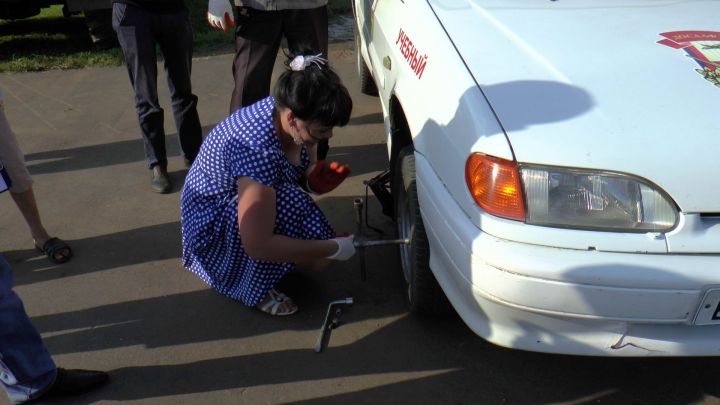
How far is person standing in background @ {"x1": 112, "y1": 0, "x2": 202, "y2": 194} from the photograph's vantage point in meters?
3.67

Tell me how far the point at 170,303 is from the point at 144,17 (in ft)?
5.15

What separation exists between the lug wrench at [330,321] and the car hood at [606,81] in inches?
44.9

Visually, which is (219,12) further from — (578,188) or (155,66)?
(578,188)

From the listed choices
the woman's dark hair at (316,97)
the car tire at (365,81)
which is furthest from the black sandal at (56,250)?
the car tire at (365,81)

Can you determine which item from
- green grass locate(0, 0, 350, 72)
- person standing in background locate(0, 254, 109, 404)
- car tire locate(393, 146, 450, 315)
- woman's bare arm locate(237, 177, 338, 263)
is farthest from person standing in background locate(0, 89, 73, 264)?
green grass locate(0, 0, 350, 72)

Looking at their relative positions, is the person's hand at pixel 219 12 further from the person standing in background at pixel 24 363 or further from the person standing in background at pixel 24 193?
the person standing in background at pixel 24 363

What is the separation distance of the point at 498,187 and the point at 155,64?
2.49m

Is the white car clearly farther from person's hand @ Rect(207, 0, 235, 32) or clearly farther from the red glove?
person's hand @ Rect(207, 0, 235, 32)

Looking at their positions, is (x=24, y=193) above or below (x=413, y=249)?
below

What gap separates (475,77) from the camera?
2.27m

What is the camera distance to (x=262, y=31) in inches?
150

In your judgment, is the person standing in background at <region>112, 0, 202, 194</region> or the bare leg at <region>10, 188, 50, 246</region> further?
the person standing in background at <region>112, 0, 202, 194</region>

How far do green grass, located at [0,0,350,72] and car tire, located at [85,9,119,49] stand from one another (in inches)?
4.1

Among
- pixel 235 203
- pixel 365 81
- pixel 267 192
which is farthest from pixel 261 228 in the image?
pixel 365 81
